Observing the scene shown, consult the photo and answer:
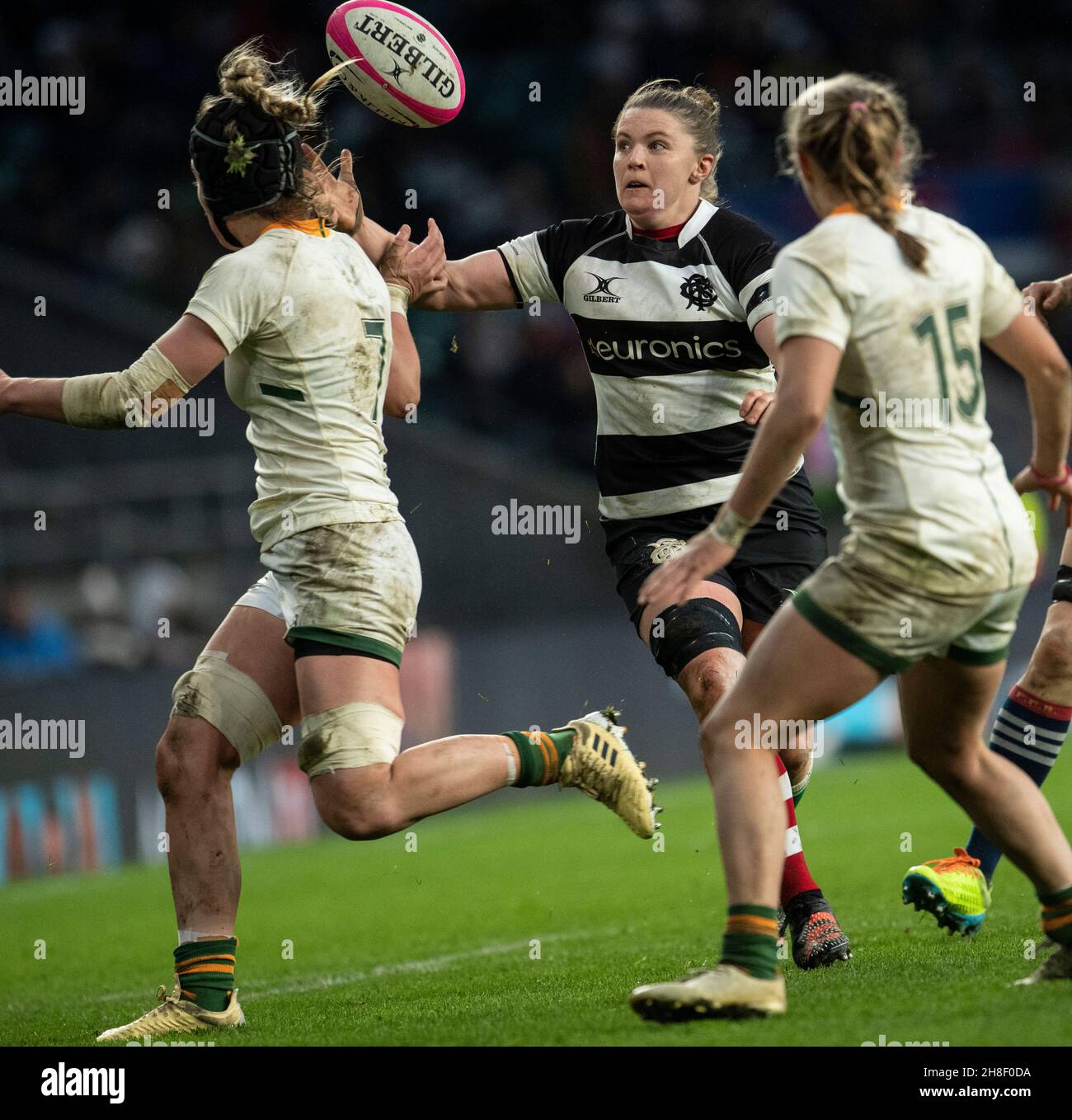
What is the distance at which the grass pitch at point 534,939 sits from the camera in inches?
160

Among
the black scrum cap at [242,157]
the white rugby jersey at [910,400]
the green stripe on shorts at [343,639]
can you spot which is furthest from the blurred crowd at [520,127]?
the white rugby jersey at [910,400]

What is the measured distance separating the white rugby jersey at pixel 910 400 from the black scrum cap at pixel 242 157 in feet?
5.25

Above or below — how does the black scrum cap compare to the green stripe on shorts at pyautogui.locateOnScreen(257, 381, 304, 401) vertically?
above

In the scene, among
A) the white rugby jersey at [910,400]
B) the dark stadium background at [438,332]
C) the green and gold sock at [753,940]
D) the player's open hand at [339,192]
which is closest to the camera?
the white rugby jersey at [910,400]

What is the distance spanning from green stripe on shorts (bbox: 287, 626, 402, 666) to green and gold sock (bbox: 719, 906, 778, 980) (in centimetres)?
121

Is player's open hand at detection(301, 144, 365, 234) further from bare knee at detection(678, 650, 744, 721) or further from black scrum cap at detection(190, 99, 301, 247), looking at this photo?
bare knee at detection(678, 650, 744, 721)

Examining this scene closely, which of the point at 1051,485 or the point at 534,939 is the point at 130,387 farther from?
the point at 534,939

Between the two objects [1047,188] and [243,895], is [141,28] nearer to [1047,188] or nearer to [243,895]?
[1047,188]

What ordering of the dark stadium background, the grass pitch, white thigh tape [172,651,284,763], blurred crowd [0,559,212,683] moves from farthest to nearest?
the dark stadium background → blurred crowd [0,559,212,683] → white thigh tape [172,651,284,763] → the grass pitch

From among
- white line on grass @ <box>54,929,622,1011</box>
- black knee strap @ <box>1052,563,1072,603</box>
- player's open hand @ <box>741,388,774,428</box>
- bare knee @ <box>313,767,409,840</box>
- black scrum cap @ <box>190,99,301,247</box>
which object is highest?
black scrum cap @ <box>190,99,301,247</box>

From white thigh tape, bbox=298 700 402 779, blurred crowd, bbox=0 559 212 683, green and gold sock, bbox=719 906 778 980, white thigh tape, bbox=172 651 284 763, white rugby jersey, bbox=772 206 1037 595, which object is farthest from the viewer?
blurred crowd, bbox=0 559 212 683

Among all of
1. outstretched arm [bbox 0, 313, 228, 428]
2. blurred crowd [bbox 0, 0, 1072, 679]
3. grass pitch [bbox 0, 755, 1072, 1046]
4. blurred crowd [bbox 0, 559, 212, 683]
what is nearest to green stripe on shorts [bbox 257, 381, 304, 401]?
outstretched arm [bbox 0, 313, 228, 428]

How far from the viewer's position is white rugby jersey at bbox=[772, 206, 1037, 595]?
11.9 ft

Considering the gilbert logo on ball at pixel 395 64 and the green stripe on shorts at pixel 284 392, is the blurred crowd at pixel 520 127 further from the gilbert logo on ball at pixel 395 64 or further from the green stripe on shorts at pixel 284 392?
the green stripe on shorts at pixel 284 392
